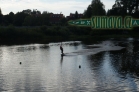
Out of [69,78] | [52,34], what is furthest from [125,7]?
[69,78]

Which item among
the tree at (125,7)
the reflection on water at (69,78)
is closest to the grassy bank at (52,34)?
the tree at (125,7)

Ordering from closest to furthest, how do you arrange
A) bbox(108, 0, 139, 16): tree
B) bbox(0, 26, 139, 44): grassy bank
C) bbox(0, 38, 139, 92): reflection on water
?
bbox(0, 38, 139, 92): reflection on water < bbox(0, 26, 139, 44): grassy bank < bbox(108, 0, 139, 16): tree

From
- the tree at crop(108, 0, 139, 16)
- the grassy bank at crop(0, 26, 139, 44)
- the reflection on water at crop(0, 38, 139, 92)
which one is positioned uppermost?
the tree at crop(108, 0, 139, 16)

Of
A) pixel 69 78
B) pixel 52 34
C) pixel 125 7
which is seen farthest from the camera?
pixel 125 7

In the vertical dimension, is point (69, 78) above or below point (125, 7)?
below

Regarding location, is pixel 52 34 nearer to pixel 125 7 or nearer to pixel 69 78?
pixel 125 7

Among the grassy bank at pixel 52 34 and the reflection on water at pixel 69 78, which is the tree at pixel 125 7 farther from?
the reflection on water at pixel 69 78

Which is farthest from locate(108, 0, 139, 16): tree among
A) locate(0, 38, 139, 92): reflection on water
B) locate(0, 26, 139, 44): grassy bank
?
locate(0, 38, 139, 92): reflection on water

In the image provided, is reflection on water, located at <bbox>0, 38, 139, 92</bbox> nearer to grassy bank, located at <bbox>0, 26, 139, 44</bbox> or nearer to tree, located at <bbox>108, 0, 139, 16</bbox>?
grassy bank, located at <bbox>0, 26, 139, 44</bbox>

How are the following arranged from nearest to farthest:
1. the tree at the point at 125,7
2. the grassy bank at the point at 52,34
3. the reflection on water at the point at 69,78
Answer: the reflection on water at the point at 69,78
the grassy bank at the point at 52,34
the tree at the point at 125,7

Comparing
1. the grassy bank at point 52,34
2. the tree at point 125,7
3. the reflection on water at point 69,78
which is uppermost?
the tree at point 125,7

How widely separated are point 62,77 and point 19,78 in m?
5.29

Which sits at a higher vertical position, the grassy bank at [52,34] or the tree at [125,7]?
the tree at [125,7]

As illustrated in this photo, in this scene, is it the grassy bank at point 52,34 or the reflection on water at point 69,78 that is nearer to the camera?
the reflection on water at point 69,78
